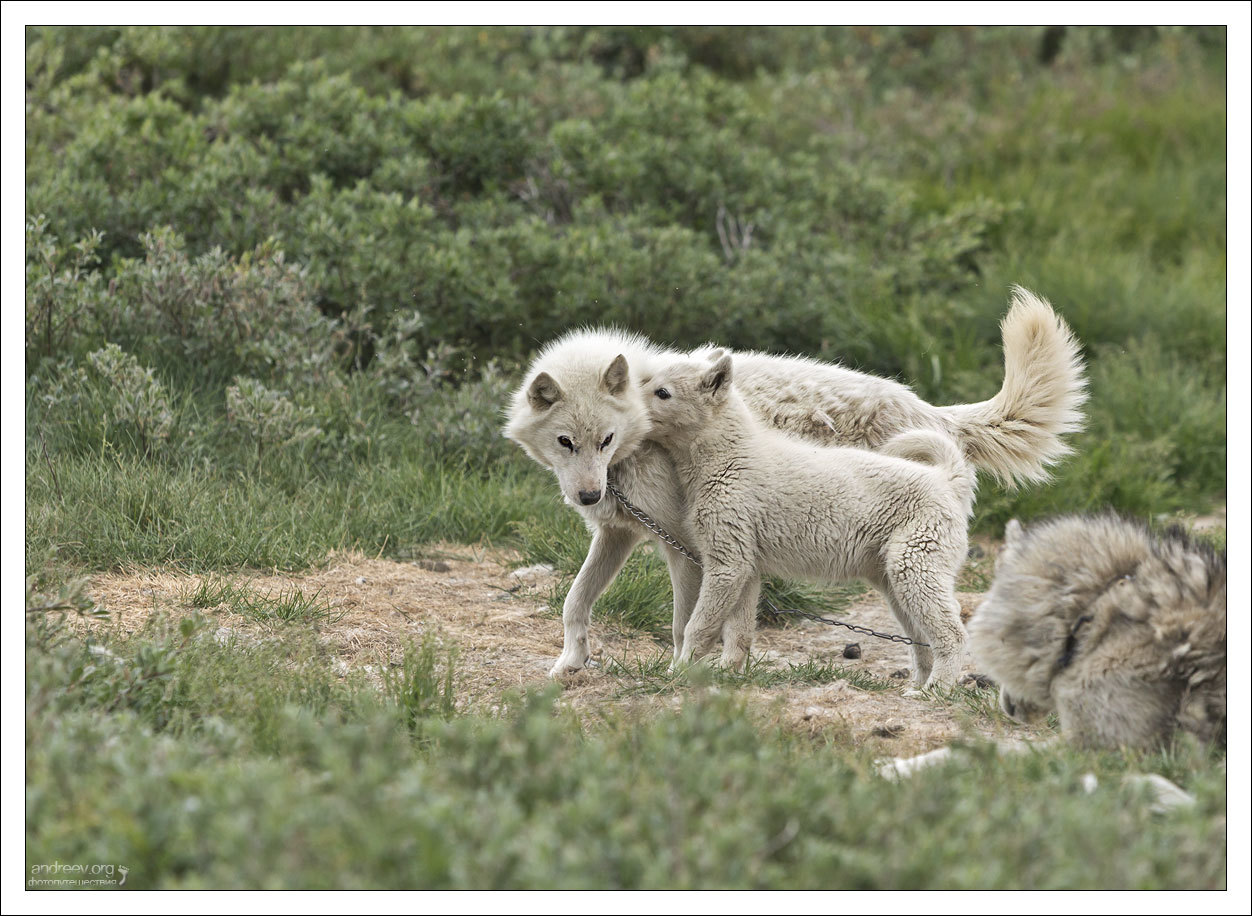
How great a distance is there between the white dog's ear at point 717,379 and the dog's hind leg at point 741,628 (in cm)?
87

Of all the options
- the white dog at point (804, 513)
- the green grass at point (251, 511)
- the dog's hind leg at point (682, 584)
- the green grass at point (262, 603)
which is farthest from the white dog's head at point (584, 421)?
the green grass at point (251, 511)

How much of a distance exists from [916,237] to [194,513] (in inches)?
275

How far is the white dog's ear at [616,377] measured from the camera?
546 centimetres

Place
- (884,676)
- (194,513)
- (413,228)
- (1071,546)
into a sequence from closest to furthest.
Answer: (1071,546) < (884,676) < (194,513) < (413,228)

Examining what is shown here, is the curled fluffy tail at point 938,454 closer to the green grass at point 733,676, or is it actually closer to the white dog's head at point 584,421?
the green grass at point 733,676

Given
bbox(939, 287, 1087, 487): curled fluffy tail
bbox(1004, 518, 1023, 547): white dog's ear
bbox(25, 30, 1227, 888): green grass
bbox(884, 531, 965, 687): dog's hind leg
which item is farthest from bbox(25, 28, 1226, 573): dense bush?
bbox(1004, 518, 1023, 547): white dog's ear

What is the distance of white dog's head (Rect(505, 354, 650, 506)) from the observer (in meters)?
5.41

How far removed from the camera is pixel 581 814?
2910 millimetres

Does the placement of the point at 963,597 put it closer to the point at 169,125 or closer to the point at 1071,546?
the point at 1071,546

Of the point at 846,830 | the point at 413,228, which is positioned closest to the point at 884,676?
the point at 846,830

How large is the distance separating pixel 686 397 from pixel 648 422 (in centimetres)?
21

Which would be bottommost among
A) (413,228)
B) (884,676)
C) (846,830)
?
(884,676)

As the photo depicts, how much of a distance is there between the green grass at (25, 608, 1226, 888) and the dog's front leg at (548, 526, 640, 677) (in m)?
1.84

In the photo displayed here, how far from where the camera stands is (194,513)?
21.6 feet
